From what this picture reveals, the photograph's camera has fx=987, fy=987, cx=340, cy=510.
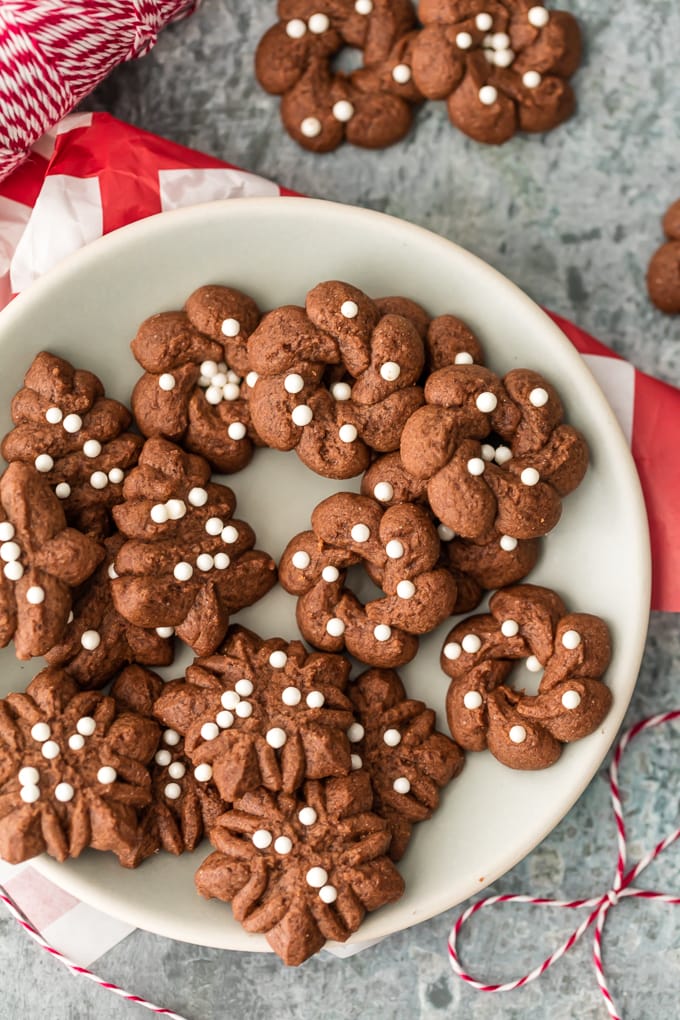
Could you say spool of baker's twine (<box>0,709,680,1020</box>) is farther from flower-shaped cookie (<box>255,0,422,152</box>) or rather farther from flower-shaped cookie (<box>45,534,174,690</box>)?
flower-shaped cookie (<box>255,0,422,152</box>)

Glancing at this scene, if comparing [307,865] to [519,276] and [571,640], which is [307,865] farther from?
[519,276]

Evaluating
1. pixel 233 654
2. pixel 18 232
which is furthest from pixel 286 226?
pixel 233 654

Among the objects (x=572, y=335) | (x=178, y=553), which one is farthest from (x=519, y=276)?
(x=178, y=553)

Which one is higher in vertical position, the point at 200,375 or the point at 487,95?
the point at 487,95

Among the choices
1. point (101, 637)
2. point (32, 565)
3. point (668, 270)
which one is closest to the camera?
point (32, 565)

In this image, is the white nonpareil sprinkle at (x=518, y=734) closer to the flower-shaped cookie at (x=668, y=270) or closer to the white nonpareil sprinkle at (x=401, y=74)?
the flower-shaped cookie at (x=668, y=270)

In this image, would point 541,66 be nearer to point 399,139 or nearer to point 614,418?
point 399,139
